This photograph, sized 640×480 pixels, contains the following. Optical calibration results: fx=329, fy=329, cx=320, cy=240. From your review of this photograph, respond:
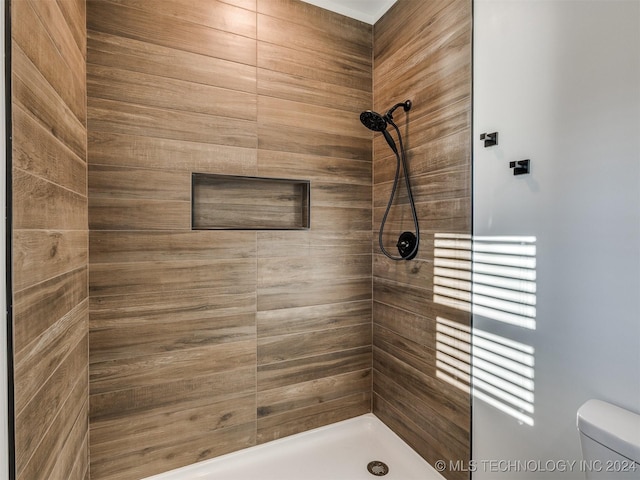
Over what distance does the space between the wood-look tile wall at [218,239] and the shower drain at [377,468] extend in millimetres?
329

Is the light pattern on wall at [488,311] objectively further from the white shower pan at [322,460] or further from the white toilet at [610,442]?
the white shower pan at [322,460]

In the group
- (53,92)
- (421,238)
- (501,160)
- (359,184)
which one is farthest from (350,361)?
(53,92)

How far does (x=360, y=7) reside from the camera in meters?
1.87

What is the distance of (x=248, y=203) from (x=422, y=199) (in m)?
0.89

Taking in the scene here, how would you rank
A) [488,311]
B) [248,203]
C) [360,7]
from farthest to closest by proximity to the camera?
[360,7], [248,203], [488,311]

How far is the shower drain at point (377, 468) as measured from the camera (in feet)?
5.27

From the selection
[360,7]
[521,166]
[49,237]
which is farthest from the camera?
[360,7]

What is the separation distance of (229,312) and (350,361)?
788 millimetres

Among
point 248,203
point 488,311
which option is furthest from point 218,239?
point 488,311

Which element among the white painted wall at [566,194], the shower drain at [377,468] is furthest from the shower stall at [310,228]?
the shower drain at [377,468]

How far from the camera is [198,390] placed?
1604 millimetres

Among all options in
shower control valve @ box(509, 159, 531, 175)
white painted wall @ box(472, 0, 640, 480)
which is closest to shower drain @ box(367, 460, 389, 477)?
white painted wall @ box(472, 0, 640, 480)

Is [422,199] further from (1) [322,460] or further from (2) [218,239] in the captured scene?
(1) [322,460]

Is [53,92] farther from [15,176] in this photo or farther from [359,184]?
[359,184]
